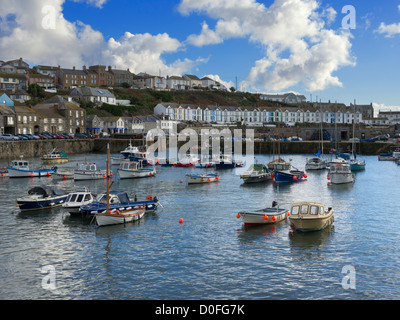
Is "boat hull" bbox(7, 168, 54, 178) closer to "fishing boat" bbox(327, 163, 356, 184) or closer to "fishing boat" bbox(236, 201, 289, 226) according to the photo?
"fishing boat" bbox(236, 201, 289, 226)

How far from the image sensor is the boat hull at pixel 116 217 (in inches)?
Result: 1161

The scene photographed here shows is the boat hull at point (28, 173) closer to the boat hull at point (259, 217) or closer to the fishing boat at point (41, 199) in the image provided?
the fishing boat at point (41, 199)

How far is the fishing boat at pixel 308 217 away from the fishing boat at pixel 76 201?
15258 mm

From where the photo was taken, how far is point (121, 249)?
2494cm

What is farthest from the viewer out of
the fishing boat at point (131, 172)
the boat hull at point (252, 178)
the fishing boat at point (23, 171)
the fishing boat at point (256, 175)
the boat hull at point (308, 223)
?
the fishing boat at point (131, 172)

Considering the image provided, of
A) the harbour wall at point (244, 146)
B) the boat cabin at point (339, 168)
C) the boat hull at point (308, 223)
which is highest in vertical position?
the harbour wall at point (244, 146)

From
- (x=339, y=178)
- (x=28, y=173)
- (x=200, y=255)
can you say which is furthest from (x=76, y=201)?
(x=339, y=178)

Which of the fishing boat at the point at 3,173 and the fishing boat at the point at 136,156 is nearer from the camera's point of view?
the fishing boat at the point at 3,173

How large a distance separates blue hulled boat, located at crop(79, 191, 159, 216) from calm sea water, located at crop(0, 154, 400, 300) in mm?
812

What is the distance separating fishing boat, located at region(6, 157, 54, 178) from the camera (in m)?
55.8

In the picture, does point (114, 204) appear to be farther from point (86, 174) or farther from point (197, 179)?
point (86, 174)

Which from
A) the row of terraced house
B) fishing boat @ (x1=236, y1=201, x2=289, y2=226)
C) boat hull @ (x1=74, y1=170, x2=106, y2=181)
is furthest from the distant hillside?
fishing boat @ (x1=236, y1=201, x2=289, y2=226)

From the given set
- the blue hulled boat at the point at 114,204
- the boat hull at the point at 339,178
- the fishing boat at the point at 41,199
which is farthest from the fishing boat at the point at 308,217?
the boat hull at the point at 339,178
